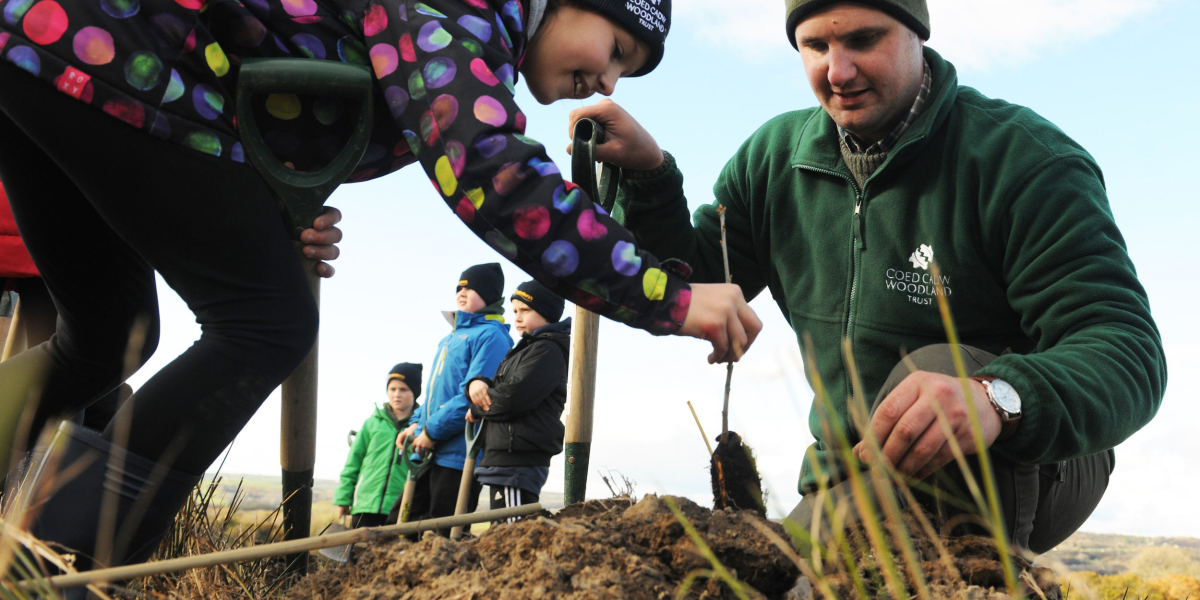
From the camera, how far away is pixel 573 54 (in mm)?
2035

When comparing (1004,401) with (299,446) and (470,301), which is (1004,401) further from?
(470,301)

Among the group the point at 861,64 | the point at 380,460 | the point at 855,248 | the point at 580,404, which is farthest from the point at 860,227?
the point at 380,460

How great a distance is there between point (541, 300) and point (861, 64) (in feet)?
11.3

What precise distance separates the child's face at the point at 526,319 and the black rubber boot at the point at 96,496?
4.03 metres

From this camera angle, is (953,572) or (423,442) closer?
(953,572)

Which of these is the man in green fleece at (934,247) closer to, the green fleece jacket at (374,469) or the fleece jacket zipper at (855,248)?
the fleece jacket zipper at (855,248)

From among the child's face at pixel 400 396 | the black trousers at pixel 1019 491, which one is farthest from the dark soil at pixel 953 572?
the child's face at pixel 400 396

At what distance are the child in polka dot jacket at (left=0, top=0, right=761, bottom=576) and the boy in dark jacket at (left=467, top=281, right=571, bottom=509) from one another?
335cm

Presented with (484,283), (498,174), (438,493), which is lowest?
(438,493)

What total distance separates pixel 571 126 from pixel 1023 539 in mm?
1556

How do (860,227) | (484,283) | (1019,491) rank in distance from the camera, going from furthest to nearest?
1. (484,283)
2. (860,227)
3. (1019,491)

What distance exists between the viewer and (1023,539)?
86.0 inches

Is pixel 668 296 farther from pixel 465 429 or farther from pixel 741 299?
pixel 465 429

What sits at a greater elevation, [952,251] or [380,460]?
[952,251]
